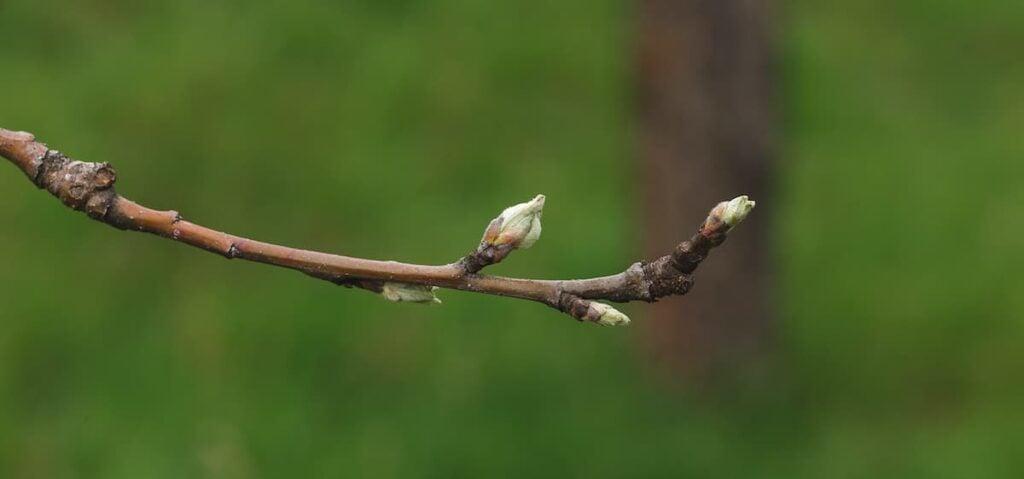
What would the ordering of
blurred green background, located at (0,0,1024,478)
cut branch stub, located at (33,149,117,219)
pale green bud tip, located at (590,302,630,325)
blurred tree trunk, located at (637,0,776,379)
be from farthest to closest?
blurred tree trunk, located at (637,0,776,379) < blurred green background, located at (0,0,1024,478) < cut branch stub, located at (33,149,117,219) < pale green bud tip, located at (590,302,630,325)

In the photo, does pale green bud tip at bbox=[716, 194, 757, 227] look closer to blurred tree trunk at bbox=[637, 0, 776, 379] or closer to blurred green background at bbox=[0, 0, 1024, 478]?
blurred green background at bbox=[0, 0, 1024, 478]

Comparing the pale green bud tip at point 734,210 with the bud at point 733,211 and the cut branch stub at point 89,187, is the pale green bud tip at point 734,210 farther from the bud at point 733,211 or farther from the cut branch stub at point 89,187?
the cut branch stub at point 89,187

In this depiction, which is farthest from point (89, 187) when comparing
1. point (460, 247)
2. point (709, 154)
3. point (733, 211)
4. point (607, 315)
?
point (460, 247)

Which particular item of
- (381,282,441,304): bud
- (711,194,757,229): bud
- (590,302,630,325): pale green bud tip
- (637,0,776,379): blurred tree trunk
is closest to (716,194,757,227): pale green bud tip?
(711,194,757,229): bud

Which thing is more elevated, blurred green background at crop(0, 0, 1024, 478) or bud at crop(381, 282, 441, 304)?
blurred green background at crop(0, 0, 1024, 478)

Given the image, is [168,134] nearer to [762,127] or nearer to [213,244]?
[762,127]

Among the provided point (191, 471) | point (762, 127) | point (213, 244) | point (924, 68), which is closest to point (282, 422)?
point (191, 471)

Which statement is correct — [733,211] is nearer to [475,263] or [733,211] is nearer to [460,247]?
[475,263]
